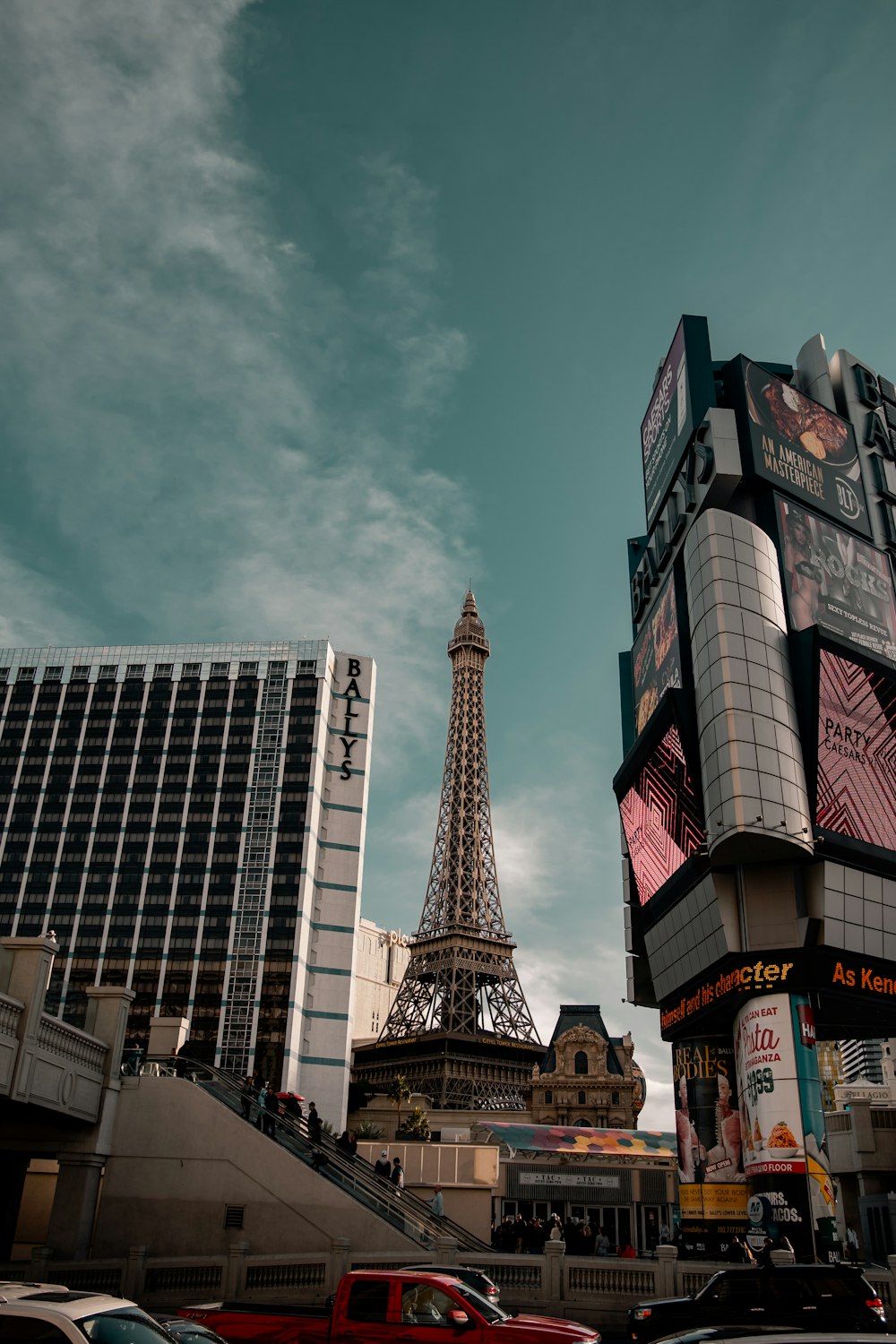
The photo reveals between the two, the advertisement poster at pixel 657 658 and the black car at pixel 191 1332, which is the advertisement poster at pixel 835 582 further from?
the black car at pixel 191 1332

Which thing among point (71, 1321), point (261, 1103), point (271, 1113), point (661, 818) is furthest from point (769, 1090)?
point (71, 1321)

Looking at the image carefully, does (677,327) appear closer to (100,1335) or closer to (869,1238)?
(869,1238)

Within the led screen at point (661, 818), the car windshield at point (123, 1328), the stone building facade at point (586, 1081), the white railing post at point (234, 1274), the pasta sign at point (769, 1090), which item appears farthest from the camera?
the stone building facade at point (586, 1081)

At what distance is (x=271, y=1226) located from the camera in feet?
95.9

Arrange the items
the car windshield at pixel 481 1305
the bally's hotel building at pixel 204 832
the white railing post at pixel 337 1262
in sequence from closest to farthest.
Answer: the car windshield at pixel 481 1305, the white railing post at pixel 337 1262, the bally's hotel building at pixel 204 832

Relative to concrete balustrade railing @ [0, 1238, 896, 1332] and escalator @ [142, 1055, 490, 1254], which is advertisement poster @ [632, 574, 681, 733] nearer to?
escalator @ [142, 1055, 490, 1254]

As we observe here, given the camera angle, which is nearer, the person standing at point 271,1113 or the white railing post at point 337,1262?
the white railing post at point 337,1262

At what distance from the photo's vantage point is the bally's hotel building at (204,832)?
96938 millimetres

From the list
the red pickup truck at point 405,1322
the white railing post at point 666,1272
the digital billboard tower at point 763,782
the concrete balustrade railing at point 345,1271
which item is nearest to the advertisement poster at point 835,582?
the digital billboard tower at point 763,782

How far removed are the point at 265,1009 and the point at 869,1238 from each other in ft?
205

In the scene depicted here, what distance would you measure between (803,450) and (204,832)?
74.3m

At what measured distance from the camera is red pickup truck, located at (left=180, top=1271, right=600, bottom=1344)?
15.6 meters

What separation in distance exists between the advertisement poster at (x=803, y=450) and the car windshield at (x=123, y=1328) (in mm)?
44971

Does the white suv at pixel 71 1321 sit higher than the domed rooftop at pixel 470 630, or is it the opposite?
the domed rooftop at pixel 470 630
